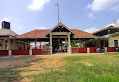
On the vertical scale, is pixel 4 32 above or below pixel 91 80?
above

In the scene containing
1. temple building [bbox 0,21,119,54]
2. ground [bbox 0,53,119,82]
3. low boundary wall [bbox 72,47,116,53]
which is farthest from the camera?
low boundary wall [bbox 72,47,116,53]

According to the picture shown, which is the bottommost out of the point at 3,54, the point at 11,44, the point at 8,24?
the point at 3,54

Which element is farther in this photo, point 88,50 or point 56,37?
point 56,37

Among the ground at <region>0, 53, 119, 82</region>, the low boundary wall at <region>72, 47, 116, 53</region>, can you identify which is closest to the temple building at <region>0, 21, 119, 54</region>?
the low boundary wall at <region>72, 47, 116, 53</region>

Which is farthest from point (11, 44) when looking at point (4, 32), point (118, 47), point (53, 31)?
point (118, 47)

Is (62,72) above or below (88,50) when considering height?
below

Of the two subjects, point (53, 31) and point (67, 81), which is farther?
point (53, 31)

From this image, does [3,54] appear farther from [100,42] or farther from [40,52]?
[100,42]

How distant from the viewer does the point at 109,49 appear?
1623 centimetres

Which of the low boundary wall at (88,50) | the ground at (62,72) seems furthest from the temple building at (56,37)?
the ground at (62,72)

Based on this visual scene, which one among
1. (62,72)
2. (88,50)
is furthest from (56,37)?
(62,72)

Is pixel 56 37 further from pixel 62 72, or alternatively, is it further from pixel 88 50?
pixel 62 72

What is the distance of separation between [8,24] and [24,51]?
42.2 feet

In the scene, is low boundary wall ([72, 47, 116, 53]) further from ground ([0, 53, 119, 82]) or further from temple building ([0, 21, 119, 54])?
ground ([0, 53, 119, 82])
